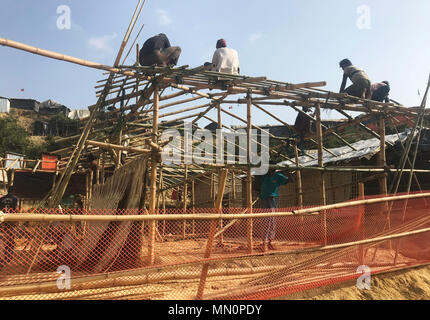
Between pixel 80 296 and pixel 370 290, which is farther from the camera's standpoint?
pixel 370 290

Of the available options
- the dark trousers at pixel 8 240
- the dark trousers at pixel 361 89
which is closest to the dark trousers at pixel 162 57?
the dark trousers at pixel 8 240

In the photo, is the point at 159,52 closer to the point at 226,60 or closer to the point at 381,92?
the point at 226,60

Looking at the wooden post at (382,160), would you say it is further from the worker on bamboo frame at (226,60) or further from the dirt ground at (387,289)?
the worker on bamboo frame at (226,60)

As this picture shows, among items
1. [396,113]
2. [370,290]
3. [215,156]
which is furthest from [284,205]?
[370,290]

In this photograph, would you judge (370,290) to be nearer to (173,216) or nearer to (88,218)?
(173,216)

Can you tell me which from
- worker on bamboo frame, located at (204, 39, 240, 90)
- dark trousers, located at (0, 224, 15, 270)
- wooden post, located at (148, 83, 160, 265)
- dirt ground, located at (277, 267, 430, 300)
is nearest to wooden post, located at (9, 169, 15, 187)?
wooden post, located at (148, 83, 160, 265)

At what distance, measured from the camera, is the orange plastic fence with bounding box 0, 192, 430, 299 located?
11.0 feet

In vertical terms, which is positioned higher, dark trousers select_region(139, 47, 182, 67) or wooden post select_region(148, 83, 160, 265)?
dark trousers select_region(139, 47, 182, 67)

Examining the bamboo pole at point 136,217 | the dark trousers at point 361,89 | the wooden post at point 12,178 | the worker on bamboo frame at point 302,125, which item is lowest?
the wooden post at point 12,178

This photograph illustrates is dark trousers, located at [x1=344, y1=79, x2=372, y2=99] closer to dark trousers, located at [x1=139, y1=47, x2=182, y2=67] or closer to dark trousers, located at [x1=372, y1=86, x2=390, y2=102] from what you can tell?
dark trousers, located at [x1=372, y1=86, x2=390, y2=102]

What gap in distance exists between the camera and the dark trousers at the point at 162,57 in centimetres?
648

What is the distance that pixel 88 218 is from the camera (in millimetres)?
2928

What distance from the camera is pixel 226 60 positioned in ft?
24.0
